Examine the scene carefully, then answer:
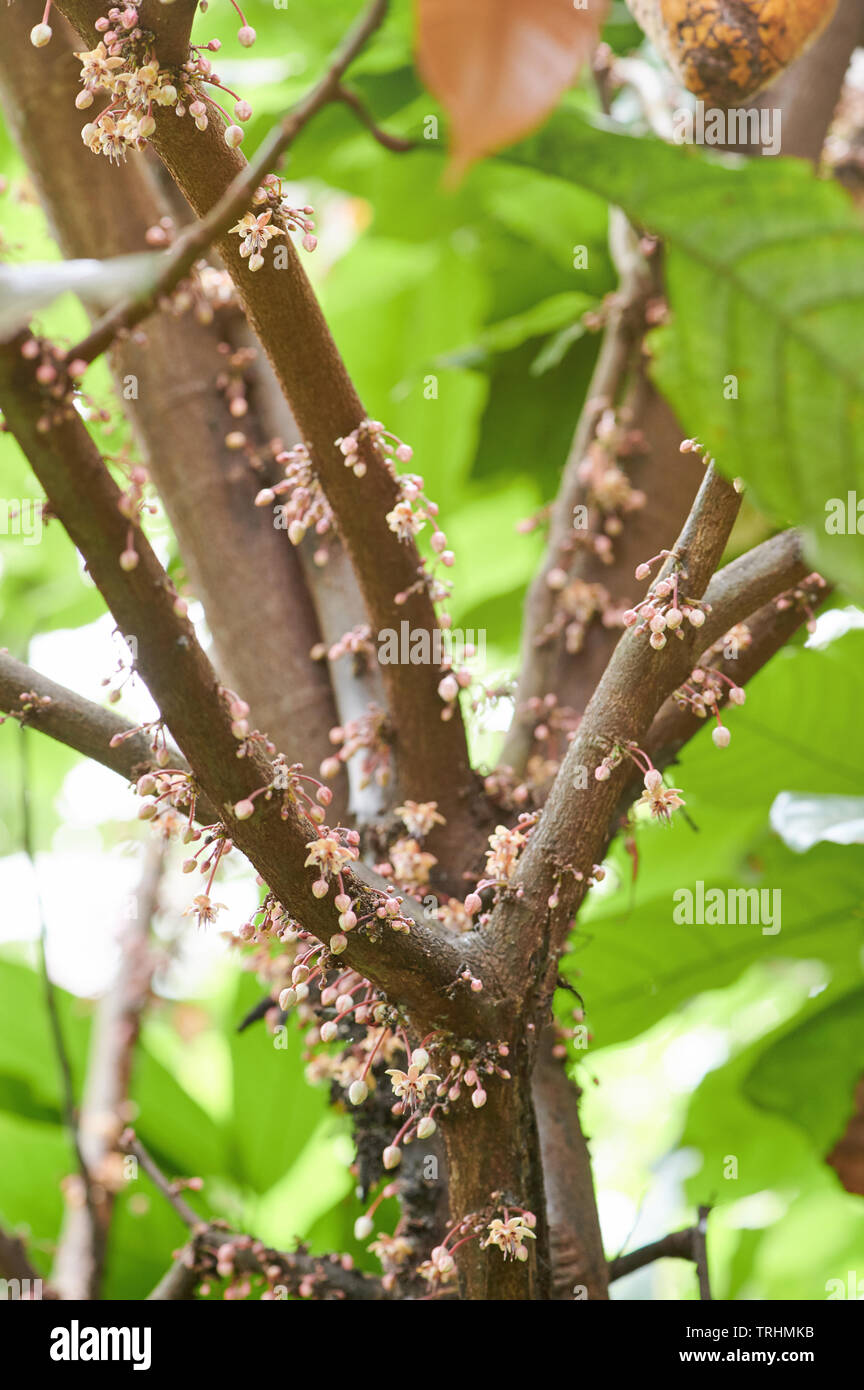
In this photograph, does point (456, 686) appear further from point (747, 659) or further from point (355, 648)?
point (747, 659)

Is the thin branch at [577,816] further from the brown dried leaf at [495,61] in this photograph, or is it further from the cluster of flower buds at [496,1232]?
the brown dried leaf at [495,61]

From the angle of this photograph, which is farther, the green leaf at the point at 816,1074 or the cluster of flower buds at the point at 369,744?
the green leaf at the point at 816,1074

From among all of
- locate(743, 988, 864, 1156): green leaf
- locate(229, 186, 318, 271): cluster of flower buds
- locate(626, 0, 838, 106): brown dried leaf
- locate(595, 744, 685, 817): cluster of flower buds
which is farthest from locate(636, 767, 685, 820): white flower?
locate(743, 988, 864, 1156): green leaf

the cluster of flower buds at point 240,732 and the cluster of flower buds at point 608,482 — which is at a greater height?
the cluster of flower buds at point 608,482

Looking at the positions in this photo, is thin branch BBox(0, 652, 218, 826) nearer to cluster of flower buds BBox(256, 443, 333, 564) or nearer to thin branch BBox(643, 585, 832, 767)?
cluster of flower buds BBox(256, 443, 333, 564)

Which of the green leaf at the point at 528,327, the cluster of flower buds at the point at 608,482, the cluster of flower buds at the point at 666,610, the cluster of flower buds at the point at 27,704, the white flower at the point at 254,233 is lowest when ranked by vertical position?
the cluster of flower buds at the point at 27,704

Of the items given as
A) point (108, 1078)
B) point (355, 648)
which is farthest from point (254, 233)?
point (108, 1078)

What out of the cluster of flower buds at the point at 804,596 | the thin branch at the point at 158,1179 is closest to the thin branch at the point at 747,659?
the cluster of flower buds at the point at 804,596

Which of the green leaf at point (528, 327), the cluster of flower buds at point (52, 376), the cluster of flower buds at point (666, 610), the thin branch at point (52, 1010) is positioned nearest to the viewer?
the cluster of flower buds at point (52, 376)
